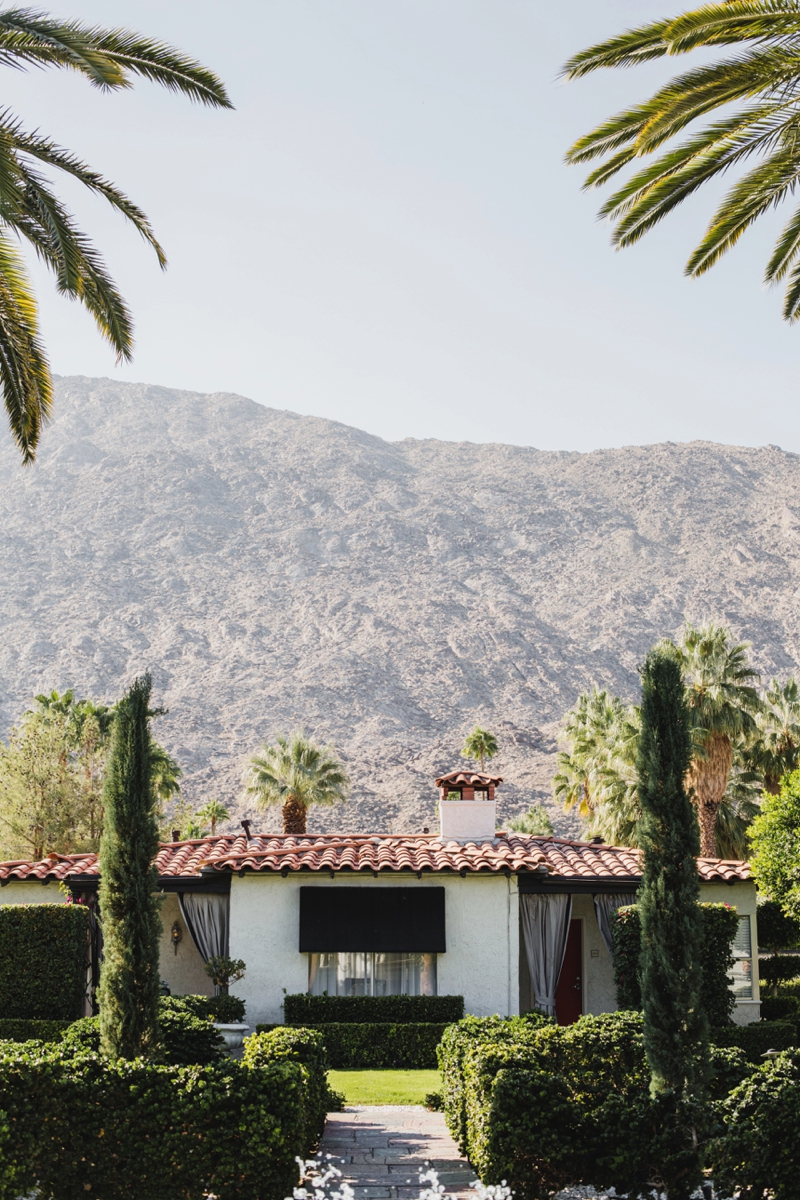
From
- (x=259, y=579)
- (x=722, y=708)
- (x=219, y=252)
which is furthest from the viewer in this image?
(x=259, y=579)

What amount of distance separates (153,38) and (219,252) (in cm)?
1651

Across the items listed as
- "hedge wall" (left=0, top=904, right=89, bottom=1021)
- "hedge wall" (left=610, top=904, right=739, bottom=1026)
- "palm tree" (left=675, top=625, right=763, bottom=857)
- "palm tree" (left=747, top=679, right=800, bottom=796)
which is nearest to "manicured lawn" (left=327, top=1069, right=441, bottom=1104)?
"hedge wall" (left=610, top=904, right=739, bottom=1026)

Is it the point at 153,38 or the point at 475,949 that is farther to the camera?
the point at 475,949

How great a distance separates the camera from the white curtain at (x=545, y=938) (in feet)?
66.8

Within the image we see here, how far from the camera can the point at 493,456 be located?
562 feet

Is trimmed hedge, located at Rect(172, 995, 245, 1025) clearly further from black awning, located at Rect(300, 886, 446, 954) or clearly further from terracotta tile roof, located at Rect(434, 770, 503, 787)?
terracotta tile roof, located at Rect(434, 770, 503, 787)

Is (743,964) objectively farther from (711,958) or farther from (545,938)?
(711,958)

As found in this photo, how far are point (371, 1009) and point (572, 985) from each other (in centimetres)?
499

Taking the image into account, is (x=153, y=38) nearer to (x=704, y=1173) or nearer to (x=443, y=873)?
(x=704, y=1173)

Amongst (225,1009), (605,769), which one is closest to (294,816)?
(605,769)

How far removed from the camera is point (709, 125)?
34.3 feet

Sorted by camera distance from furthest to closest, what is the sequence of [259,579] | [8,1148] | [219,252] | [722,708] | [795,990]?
[259,579] → [722,708] → [219,252] → [795,990] → [8,1148]

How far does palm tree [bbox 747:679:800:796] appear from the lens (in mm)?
34531

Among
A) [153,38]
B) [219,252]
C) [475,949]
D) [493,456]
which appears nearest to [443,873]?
[475,949]
